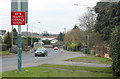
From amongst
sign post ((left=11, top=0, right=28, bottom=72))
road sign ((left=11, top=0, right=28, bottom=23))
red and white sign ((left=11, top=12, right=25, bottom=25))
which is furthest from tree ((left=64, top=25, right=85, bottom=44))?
red and white sign ((left=11, top=12, right=25, bottom=25))

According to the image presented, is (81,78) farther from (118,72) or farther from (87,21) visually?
(87,21)

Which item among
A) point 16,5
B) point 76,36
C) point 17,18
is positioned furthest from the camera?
point 76,36

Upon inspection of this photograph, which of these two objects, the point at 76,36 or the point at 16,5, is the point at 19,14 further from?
the point at 76,36

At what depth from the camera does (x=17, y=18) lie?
1122cm

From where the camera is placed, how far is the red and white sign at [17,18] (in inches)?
441

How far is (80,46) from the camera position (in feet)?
228

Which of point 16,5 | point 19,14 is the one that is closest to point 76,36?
point 16,5

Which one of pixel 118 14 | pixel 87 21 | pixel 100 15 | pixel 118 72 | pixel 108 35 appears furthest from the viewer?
pixel 87 21

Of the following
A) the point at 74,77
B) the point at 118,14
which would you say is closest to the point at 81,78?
the point at 74,77

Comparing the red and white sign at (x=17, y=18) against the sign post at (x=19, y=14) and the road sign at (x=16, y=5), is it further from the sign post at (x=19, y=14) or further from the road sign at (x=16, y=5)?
the road sign at (x=16, y=5)

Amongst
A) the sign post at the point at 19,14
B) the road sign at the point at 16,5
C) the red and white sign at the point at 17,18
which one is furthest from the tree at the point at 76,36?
the red and white sign at the point at 17,18

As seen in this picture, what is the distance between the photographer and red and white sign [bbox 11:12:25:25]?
11195mm

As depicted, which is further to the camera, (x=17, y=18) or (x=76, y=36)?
(x=76, y=36)

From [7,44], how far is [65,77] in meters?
39.3
